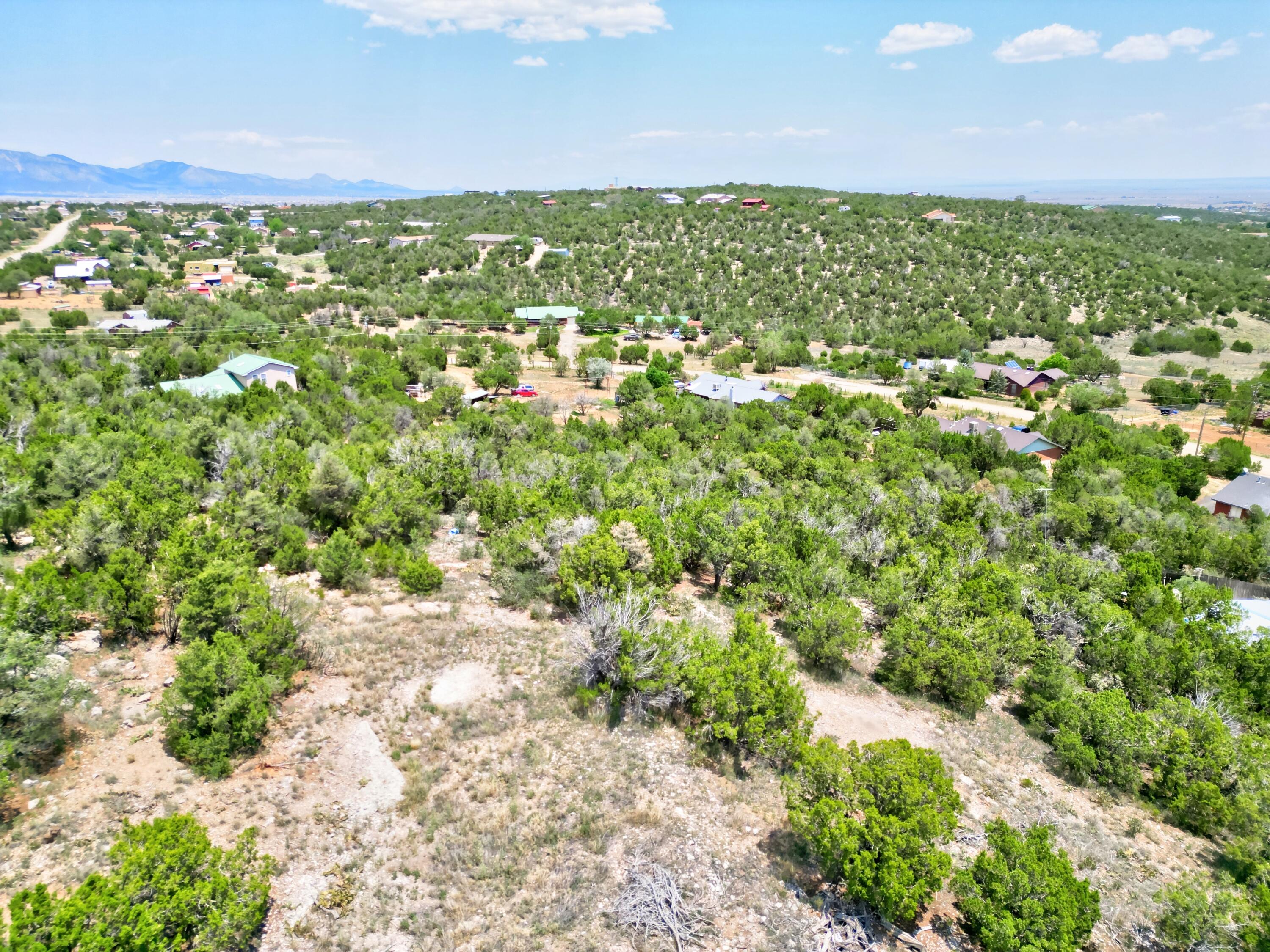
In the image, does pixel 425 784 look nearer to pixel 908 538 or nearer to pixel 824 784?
pixel 824 784

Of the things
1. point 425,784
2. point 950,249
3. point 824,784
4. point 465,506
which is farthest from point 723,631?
point 950,249

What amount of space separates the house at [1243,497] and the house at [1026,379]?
82.0 ft

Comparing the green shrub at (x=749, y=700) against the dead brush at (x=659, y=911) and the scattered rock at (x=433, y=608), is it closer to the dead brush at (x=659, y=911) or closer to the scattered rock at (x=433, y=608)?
the dead brush at (x=659, y=911)

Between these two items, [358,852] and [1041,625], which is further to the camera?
[1041,625]

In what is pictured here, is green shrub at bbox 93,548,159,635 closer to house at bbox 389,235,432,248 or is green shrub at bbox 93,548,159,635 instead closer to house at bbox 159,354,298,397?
house at bbox 159,354,298,397

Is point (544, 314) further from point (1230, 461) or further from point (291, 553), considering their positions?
point (1230, 461)

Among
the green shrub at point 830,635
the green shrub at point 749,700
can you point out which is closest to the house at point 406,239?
the green shrub at point 830,635

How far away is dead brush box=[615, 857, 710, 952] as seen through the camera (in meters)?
9.98

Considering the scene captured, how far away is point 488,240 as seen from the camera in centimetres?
9762

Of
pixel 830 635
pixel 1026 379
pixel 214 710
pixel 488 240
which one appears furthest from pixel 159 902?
pixel 488 240

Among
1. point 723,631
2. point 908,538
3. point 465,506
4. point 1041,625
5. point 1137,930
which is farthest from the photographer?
point 465,506

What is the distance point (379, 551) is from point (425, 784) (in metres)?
10.1

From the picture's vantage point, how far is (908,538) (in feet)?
77.2

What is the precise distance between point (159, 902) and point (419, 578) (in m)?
11.5
